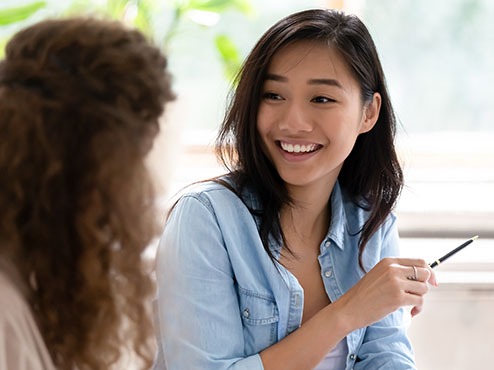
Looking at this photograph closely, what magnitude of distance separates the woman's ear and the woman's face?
0.18 feet

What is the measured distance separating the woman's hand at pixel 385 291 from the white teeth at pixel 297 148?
0.77 ft

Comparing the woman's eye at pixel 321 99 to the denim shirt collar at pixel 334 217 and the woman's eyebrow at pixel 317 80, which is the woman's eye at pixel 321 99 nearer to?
the woman's eyebrow at pixel 317 80

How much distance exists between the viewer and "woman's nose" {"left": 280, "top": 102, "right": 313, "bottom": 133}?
1450 millimetres

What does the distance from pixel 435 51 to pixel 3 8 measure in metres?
1.11

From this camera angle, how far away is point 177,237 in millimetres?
1422

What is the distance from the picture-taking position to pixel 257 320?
1481 millimetres

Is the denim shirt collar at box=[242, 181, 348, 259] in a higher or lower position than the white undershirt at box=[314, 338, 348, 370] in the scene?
higher

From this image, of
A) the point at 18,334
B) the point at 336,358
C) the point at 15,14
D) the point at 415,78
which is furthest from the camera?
the point at 415,78

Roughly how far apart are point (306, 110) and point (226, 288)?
329mm

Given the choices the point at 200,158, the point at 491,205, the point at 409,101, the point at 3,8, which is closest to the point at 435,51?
the point at 409,101

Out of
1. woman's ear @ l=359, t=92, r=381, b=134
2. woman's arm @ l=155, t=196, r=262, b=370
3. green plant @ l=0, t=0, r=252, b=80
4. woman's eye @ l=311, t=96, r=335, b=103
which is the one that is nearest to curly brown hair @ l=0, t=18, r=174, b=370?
woman's arm @ l=155, t=196, r=262, b=370

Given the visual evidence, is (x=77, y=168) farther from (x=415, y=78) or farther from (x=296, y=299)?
(x=415, y=78)

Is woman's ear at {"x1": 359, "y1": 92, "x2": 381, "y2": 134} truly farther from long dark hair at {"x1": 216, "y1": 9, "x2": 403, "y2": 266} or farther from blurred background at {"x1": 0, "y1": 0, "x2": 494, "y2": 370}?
blurred background at {"x1": 0, "y1": 0, "x2": 494, "y2": 370}

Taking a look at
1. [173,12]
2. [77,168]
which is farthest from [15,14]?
[77,168]
